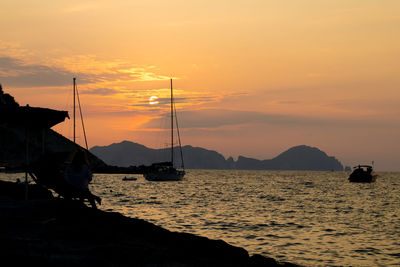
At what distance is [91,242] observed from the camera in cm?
1041

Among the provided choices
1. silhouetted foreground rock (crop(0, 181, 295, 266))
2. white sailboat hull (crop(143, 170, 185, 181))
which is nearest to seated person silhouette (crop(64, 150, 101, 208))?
silhouetted foreground rock (crop(0, 181, 295, 266))

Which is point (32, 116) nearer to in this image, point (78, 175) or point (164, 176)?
point (78, 175)

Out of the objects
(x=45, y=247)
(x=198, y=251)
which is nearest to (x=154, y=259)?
(x=45, y=247)

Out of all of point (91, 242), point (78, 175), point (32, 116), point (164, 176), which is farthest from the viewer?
point (164, 176)

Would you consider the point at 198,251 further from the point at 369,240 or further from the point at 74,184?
the point at 369,240

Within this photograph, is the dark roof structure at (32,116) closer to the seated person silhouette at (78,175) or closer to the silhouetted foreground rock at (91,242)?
the seated person silhouette at (78,175)

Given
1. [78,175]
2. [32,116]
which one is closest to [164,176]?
[32,116]

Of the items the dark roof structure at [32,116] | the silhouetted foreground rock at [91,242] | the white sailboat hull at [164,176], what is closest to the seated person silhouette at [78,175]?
the silhouetted foreground rock at [91,242]

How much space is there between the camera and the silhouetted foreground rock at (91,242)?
8859 mm

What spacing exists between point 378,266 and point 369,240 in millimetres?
7006

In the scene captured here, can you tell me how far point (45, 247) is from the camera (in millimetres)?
9203

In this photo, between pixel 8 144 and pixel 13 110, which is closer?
pixel 13 110

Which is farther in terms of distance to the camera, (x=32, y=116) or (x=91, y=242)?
(x=32, y=116)

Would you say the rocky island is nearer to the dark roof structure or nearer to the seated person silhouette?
the dark roof structure
